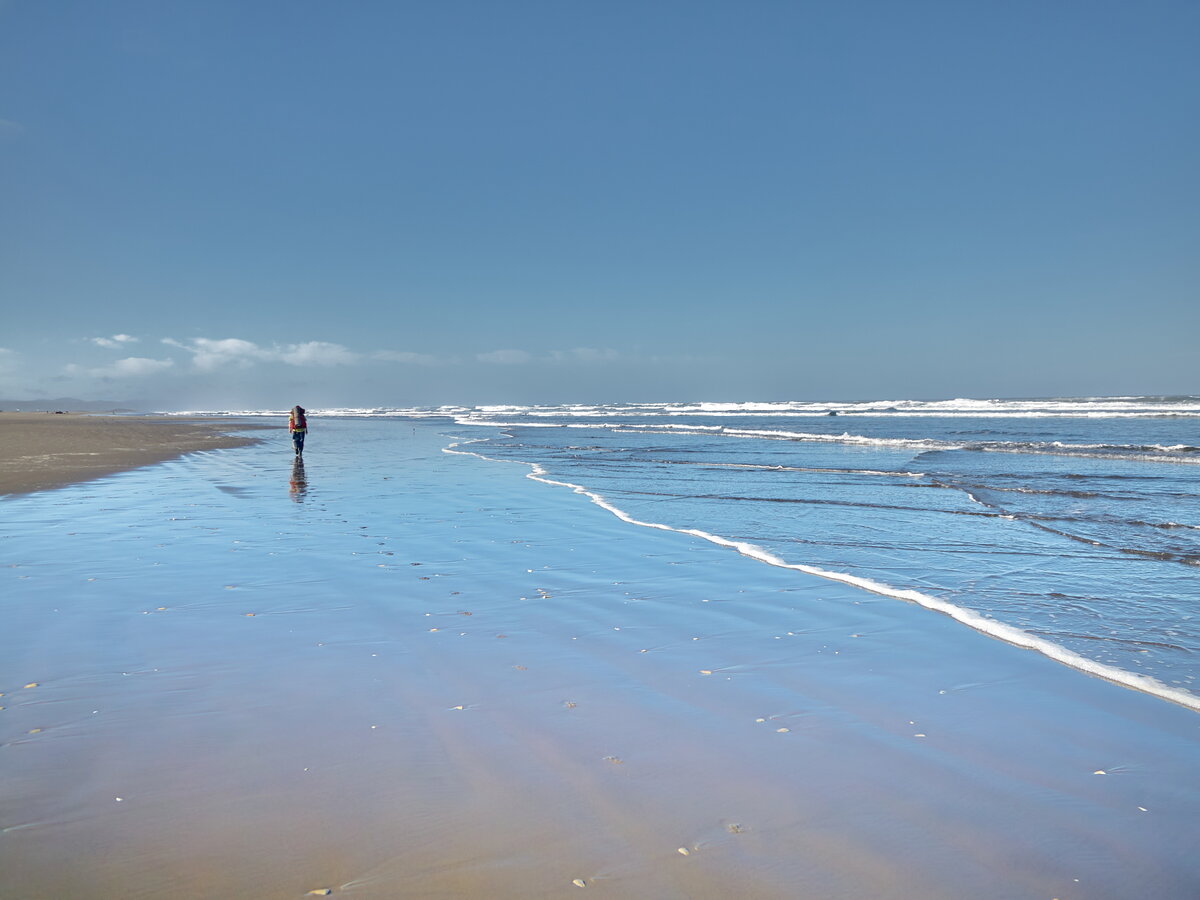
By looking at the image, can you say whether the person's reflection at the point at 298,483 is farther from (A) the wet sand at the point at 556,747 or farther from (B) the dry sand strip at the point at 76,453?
(A) the wet sand at the point at 556,747

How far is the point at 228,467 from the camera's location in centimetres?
2152

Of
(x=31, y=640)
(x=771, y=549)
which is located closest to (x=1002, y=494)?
(x=771, y=549)

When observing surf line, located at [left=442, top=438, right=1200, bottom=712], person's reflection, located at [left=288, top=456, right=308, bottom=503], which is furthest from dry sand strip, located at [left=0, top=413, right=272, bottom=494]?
surf line, located at [left=442, top=438, right=1200, bottom=712]

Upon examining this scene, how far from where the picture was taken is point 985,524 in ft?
37.9

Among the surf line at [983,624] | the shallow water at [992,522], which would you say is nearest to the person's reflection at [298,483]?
the shallow water at [992,522]

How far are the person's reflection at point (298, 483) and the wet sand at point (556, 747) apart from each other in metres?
6.96

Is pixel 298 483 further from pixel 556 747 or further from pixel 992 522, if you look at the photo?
pixel 556 747

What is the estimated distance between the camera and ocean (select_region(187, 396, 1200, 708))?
6.18 meters

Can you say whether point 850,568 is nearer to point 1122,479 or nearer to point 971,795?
point 971,795

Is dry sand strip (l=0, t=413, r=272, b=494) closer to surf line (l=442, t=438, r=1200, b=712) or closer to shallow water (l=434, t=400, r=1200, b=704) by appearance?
shallow water (l=434, t=400, r=1200, b=704)

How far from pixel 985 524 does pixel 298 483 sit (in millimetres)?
14403

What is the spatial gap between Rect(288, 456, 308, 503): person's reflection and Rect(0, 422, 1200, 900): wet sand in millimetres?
6960

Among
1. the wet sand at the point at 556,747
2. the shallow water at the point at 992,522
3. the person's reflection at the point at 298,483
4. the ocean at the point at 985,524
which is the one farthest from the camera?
the person's reflection at the point at 298,483

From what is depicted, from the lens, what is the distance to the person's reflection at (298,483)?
1482 centimetres
